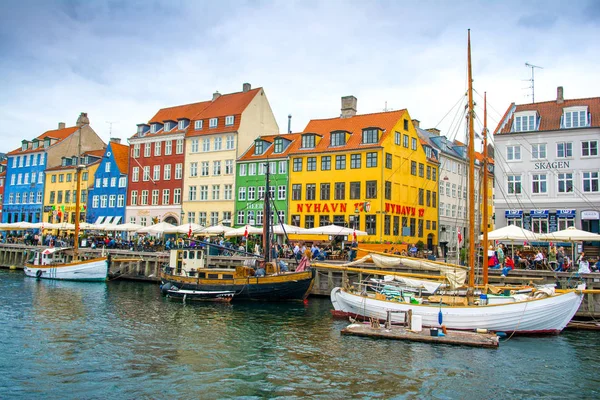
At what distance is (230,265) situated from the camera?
1604 inches

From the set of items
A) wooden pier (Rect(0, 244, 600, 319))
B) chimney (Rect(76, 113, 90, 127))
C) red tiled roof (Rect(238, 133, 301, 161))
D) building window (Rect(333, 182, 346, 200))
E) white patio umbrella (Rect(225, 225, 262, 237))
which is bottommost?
wooden pier (Rect(0, 244, 600, 319))

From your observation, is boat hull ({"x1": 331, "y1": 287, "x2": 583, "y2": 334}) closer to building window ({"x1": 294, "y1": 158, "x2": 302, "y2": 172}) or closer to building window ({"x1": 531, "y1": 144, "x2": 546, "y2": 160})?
building window ({"x1": 531, "y1": 144, "x2": 546, "y2": 160})

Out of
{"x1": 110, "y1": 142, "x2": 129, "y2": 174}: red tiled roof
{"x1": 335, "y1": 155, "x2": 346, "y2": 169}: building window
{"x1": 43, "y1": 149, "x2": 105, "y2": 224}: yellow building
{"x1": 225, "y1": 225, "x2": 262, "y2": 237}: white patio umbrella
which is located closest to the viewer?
{"x1": 225, "y1": 225, "x2": 262, "y2": 237}: white patio umbrella

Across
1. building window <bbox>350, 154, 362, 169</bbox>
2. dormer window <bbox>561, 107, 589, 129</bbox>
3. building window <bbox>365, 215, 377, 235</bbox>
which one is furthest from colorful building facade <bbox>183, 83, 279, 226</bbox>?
dormer window <bbox>561, 107, 589, 129</bbox>

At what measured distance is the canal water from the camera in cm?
1559

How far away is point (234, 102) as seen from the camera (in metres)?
65.4

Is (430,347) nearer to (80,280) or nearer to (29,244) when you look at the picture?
(80,280)

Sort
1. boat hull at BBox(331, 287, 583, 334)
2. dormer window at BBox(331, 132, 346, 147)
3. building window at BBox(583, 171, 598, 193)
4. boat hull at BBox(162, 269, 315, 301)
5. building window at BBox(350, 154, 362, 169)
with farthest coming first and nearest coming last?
dormer window at BBox(331, 132, 346, 147) < building window at BBox(350, 154, 362, 169) < building window at BBox(583, 171, 598, 193) < boat hull at BBox(162, 269, 315, 301) < boat hull at BBox(331, 287, 583, 334)

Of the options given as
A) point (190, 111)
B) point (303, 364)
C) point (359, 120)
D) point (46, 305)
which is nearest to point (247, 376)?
point (303, 364)

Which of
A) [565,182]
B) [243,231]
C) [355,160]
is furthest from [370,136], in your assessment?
[565,182]

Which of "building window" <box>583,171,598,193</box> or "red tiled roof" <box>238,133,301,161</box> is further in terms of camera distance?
"red tiled roof" <box>238,133,301,161</box>

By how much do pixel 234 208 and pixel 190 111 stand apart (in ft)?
52.8

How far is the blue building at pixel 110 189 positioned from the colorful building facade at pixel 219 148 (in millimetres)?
10359

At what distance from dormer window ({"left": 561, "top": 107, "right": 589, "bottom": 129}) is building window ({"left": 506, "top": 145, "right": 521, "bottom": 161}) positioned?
12.7 ft
